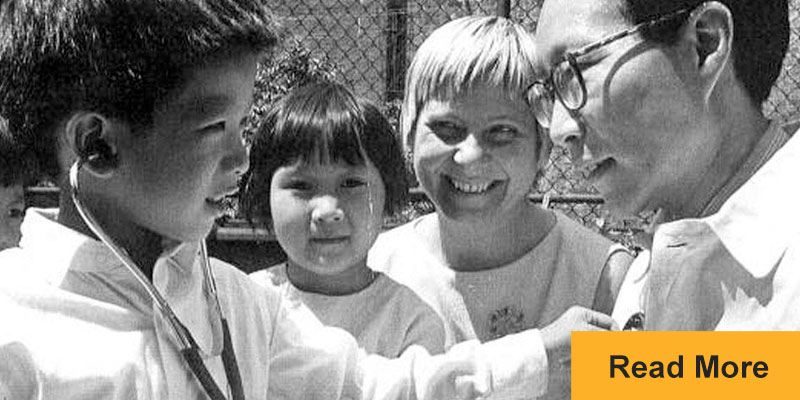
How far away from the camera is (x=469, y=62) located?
7.36ft

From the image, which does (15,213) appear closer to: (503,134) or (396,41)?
(503,134)

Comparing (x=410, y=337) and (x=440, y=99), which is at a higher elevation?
(x=440, y=99)

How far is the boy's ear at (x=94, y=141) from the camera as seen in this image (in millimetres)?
1476

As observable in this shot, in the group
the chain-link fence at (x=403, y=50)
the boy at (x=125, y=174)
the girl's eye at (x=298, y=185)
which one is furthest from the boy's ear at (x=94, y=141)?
the chain-link fence at (x=403, y=50)

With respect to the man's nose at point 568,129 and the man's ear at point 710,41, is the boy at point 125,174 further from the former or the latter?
the man's ear at point 710,41

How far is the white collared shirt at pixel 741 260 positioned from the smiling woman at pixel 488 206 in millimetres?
776

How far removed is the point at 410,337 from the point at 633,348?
0.72 meters

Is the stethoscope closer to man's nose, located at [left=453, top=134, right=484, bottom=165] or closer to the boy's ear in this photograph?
the boy's ear

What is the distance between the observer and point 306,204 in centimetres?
227

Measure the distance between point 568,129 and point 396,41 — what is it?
5.22 m

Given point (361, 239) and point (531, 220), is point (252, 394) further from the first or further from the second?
point (531, 220)

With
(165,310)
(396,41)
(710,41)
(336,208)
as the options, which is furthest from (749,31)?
(396,41)

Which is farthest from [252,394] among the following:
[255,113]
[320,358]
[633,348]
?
[255,113]

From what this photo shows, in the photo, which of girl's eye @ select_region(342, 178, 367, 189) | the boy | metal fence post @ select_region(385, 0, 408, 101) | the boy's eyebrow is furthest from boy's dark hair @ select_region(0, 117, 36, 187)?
metal fence post @ select_region(385, 0, 408, 101)
